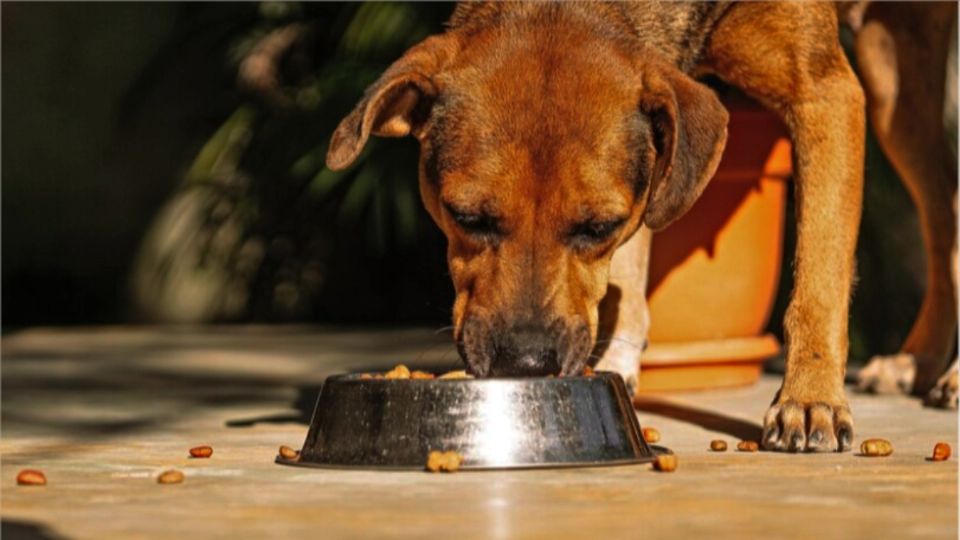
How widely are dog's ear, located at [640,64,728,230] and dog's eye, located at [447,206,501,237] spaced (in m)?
0.45

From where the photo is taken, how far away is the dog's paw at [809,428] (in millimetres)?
4887

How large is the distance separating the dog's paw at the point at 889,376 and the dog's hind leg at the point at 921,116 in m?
0.10

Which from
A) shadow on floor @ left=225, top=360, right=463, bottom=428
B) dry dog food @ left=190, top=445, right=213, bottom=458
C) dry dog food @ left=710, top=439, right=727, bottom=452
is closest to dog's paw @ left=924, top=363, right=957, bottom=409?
dry dog food @ left=710, top=439, right=727, bottom=452

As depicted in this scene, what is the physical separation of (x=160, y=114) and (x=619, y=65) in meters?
6.32

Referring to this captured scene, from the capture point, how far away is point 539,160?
191 inches

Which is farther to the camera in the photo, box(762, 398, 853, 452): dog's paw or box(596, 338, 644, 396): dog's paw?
box(596, 338, 644, 396): dog's paw

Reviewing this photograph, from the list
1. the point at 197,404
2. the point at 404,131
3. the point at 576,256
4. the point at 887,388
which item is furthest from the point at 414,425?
the point at 887,388

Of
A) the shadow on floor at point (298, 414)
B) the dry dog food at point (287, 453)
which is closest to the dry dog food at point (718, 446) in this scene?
the dry dog food at point (287, 453)

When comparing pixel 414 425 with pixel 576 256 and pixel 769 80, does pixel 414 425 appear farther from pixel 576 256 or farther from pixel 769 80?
pixel 769 80

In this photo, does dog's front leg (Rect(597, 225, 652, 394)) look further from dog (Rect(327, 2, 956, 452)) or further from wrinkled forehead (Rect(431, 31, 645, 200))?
wrinkled forehead (Rect(431, 31, 645, 200))

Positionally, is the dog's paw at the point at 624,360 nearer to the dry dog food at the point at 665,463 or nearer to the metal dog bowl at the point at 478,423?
the metal dog bowl at the point at 478,423

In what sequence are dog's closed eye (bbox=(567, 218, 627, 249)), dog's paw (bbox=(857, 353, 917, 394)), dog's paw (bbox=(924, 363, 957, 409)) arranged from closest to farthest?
dog's closed eye (bbox=(567, 218, 627, 249)) < dog's paw (bbox=(924, 363, 957, 409)) < dog's paw (bbox=(857, 353, 917, 394))

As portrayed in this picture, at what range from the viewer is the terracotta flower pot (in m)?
6.68

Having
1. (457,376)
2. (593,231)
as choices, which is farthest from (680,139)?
(457,376)
